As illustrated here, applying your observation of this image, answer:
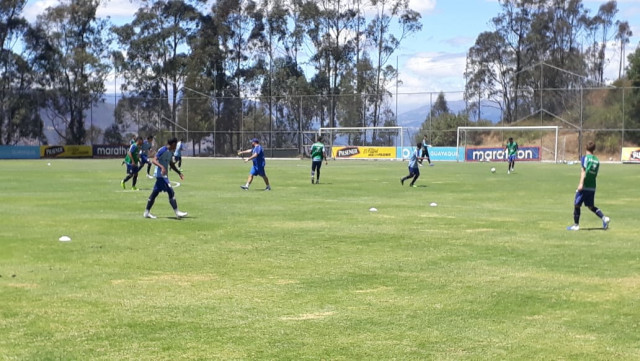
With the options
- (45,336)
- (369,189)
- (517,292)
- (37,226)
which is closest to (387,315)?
(517,292)

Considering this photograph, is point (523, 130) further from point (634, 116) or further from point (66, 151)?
point (66, 151)

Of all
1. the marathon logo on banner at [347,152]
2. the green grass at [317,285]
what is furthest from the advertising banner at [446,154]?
the green grass at [317,285]

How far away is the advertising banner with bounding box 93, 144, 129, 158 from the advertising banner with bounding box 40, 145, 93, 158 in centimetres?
61

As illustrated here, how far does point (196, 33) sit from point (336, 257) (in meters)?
85.4

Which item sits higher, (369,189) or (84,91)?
(84,91)

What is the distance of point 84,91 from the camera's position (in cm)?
9069

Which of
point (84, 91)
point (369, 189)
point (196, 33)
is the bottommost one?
point (369, 189)

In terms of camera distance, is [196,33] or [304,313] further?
[196,33]

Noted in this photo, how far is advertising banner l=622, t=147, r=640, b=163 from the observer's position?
62.2m

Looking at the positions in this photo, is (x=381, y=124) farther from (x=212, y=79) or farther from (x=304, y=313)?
(x=304, y=313)

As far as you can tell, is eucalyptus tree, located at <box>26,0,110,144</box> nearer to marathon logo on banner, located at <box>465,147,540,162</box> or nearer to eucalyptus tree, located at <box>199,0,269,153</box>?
eucalyptus tree, located at <box>199,0,269,153</box>

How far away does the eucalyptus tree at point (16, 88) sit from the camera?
8725cm

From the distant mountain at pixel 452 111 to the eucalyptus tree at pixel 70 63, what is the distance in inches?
1428

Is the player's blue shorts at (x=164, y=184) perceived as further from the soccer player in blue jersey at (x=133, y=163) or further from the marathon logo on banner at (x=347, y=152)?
the marathon logo on banner at (x=347, y=152)
